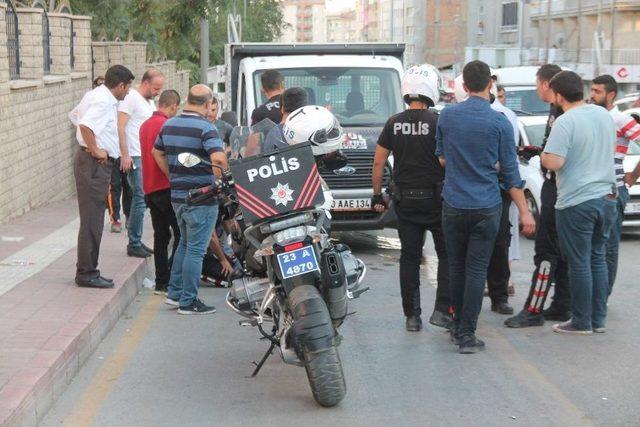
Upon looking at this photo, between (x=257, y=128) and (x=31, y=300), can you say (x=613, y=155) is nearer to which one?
(x=257, y=128)

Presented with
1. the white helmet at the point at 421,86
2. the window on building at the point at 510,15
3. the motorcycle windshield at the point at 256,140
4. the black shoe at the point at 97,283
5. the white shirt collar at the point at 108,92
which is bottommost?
the black shoe at the point at 97,283

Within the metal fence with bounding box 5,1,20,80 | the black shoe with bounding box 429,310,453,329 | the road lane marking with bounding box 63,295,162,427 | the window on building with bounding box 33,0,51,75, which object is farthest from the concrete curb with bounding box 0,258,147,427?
the window on building with bounding box 33,0,51,75

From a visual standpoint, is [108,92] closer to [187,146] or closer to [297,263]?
[187,146]

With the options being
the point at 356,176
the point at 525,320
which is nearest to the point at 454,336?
the point at 525,320

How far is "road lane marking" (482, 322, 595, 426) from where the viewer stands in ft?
20.7

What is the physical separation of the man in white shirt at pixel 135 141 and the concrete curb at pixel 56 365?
5.83 ft

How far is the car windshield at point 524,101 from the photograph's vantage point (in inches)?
950

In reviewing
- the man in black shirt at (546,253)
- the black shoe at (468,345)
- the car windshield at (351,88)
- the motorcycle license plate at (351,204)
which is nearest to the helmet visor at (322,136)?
the black shoe at (468,345)

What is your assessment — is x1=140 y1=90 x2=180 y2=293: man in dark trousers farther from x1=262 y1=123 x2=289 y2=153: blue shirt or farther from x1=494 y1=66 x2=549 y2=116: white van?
x1=494 y1=66 x2=549 y2=116: white van

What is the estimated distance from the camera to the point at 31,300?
8.91 metres

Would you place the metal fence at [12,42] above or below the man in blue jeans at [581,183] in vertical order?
above

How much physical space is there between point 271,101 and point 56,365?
17.4ft

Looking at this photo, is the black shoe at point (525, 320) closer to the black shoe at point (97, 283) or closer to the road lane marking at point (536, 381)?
the road lane marking at point (536, 381)

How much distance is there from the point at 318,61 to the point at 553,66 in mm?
5402
